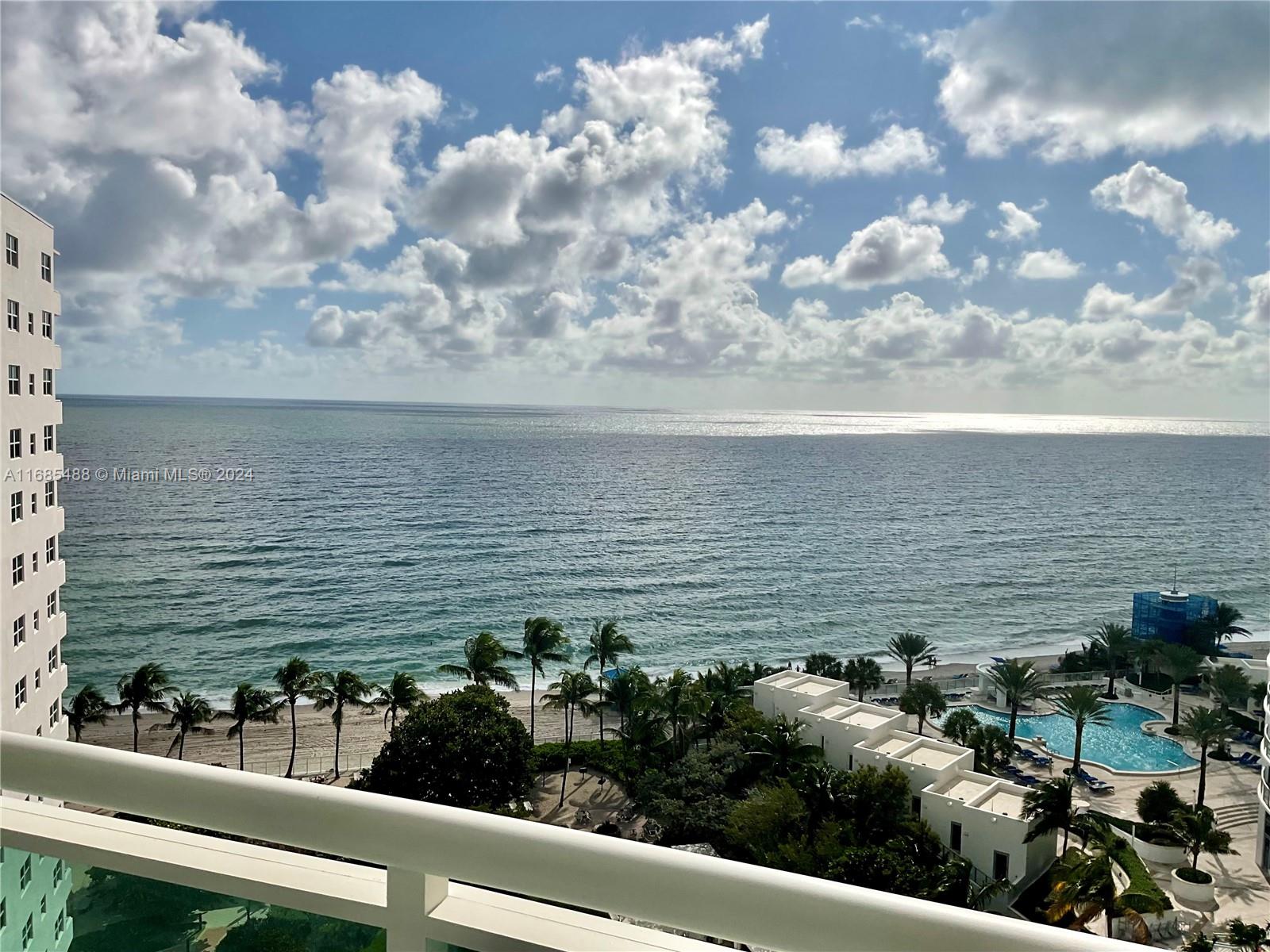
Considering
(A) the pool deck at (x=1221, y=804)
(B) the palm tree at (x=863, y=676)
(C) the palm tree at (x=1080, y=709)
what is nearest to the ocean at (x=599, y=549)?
(B) the palm tree at (x=863, y=676)

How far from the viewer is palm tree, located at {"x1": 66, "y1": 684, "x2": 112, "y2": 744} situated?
18.5 metres

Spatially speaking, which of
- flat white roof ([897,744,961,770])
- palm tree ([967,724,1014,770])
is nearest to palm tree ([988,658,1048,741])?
palm tree ([967,724,1014,770])

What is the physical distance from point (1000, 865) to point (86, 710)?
18.9 metres

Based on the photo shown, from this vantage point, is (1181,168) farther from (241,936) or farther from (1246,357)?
(241,936)

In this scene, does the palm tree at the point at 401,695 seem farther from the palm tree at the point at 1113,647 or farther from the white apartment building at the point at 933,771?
the palm tree at the point at 1113,647

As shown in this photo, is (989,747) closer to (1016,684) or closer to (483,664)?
(1016,684)

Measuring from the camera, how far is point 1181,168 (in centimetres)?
7306

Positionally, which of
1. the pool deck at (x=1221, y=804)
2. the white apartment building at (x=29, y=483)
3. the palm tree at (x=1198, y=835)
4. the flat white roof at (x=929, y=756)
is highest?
the white apartment building at (x=29, y=483)

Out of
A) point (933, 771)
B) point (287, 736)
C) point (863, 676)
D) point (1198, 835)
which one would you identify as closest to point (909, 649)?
point (863, 676)

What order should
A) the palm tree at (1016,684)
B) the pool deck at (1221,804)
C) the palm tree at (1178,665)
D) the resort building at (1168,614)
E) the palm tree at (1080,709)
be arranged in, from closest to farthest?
the pool deck at (1221,804) < the palm tree at (1080,709) < the palm tree at (1016,684) < the palm tree at (1178,665) < the resort building at (1168,614)

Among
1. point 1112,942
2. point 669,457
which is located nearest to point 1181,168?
point 669,457

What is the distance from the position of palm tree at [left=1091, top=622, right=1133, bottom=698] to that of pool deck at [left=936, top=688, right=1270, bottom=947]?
222 cm

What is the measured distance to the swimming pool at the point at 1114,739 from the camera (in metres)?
19.2

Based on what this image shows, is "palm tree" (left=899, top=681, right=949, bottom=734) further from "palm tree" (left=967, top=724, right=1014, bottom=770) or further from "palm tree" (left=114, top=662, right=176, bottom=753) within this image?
"palm tree" (left=114, top=662, right=176, bottom=753)
